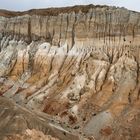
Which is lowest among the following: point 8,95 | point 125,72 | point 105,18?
point 8,95

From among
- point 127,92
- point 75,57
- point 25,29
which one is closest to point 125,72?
point 127,92

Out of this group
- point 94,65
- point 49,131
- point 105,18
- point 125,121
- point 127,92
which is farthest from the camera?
point 105,18

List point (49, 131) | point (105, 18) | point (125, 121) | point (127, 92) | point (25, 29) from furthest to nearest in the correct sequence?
point (25, 29) → point (105, 18) → point (127, 92) → point (125, 121) → point (49, 131)

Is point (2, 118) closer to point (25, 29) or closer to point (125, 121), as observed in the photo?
point (125, 121)

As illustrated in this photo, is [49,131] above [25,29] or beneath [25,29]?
beneath

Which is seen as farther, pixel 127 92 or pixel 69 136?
pixel 127 92

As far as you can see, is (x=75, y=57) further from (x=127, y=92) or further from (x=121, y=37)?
(x=127, y=92)

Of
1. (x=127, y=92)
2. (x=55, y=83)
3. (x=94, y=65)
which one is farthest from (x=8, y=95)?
(x=127, y=92)
